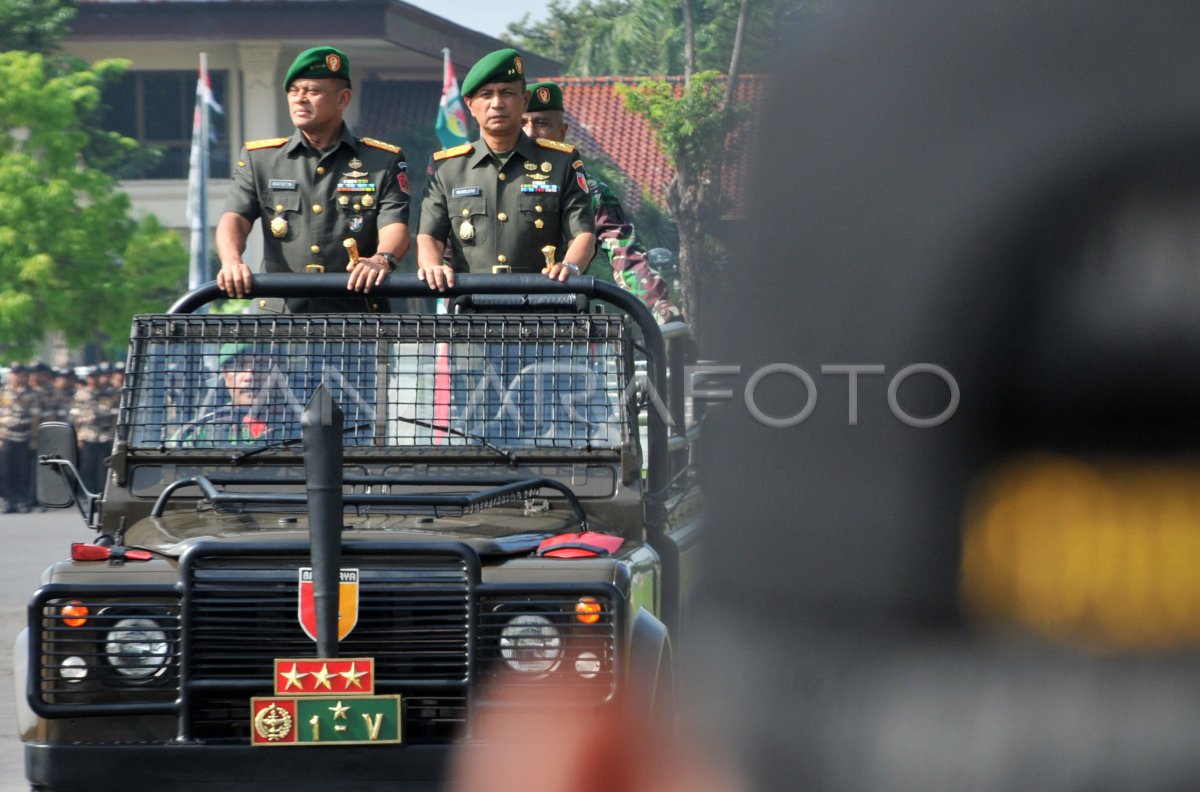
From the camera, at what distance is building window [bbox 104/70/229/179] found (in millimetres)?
39156

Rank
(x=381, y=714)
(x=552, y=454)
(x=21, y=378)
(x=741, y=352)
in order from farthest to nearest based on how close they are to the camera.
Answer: (x=21, y=378) → (x=552, y=454) → (x=381, y=714) → (x=741, y=352)

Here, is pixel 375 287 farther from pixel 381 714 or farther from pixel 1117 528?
pixel 1117 528

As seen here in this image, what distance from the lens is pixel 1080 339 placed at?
243 centimetres

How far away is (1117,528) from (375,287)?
367 cm

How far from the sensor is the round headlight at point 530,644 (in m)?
4.47

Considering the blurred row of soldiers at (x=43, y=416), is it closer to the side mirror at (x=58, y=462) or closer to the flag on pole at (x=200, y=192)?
the flag on pole at (x=200, y=192)

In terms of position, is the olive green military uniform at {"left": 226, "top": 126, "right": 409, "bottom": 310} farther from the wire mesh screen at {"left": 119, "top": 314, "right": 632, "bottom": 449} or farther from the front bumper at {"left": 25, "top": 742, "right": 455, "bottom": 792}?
the front bumper at {"left": 25, "top": 742, "right": 455, "bottom": 792}

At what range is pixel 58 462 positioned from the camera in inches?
217

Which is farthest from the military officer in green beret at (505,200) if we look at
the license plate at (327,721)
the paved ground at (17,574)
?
the paved ground at (17,574)

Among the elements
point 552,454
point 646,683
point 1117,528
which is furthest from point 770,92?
point 552,454

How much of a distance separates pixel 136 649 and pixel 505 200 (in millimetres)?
2489

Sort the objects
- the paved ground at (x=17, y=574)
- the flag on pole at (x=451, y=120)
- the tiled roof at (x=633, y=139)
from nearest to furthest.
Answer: the tiled roof at (x=633, y=139) < the paved ground at (x=17, y=574) < the flag on pole at (x=451, y=120)

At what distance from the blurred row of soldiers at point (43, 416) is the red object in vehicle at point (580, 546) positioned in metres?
16.6

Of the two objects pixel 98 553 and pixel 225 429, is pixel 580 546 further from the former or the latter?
pixel 225 429
